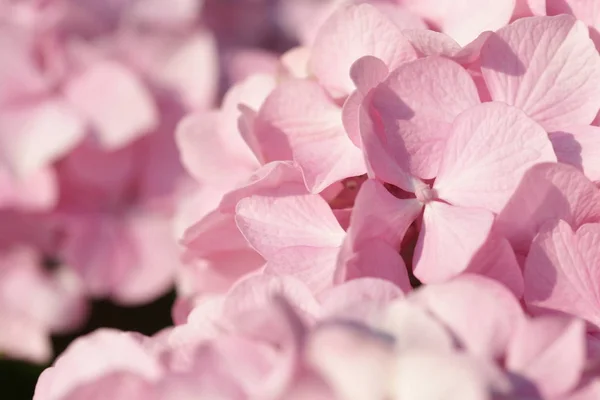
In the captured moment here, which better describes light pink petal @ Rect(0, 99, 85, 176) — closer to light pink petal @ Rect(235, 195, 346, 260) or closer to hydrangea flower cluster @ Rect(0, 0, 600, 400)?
hydrangea flower cluster @ Rect(0, 0, 600, 400)

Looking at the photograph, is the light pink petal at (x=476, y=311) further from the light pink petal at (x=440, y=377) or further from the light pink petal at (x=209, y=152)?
the light pink petal at (x=209, y=152)

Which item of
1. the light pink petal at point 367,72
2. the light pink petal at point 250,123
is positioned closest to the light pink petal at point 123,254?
the light pink petal at point 250,123

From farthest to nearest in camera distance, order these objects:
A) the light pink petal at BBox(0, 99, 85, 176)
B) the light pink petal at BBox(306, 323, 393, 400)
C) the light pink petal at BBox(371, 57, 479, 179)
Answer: the light pink petal at BBox(0, 99, 85, 176) < the light pink petal at BBox(371, 57, 479, 179) < the light pink petal at BBox(306, 323, 393, 400)

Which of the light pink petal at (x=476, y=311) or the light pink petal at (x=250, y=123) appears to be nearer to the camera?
the light pink petal at (x=476, y=311)

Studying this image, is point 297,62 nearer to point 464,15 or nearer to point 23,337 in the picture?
point 464,15

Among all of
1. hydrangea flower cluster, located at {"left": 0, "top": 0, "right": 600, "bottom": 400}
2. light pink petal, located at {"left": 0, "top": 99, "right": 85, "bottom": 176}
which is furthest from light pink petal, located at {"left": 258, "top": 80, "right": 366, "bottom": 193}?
light pink petal, located at {"left": 0, "top": 99, "right": 85, "bottom": 176}

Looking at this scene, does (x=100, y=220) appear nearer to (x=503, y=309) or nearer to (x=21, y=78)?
(x=21, y=78)

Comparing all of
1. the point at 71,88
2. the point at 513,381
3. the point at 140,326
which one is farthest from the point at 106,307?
the point at 513,381
